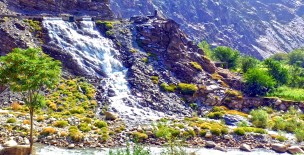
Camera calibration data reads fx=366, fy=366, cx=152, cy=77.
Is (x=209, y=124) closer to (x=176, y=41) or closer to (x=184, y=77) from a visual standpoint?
(x=184, y=77)

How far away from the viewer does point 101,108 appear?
63.5m

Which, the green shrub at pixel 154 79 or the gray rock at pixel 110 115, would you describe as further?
the green shrub at pixel 154 79

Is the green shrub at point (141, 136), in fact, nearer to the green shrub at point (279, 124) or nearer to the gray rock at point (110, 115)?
the gray rock at point (110, 115)

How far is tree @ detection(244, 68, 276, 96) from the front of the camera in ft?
273

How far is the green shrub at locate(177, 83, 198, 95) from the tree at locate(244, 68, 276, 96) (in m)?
14.7

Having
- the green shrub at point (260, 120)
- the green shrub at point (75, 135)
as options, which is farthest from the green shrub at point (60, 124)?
the green shrub at point (260, 120)

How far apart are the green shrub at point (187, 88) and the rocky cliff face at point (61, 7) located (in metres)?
34.5

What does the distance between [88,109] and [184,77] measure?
26.4 meters

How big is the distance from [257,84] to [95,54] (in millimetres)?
37009

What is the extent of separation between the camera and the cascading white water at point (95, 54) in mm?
67188

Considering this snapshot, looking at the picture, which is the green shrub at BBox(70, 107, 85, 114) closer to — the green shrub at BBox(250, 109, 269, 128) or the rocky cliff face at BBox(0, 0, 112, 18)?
the green shrub at BBox(250, 109, 269, 128)

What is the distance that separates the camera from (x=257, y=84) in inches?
3278

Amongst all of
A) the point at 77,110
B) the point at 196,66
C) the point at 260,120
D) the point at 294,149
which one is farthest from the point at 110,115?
the point at 196,66

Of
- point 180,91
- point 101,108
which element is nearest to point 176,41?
point 180,91
